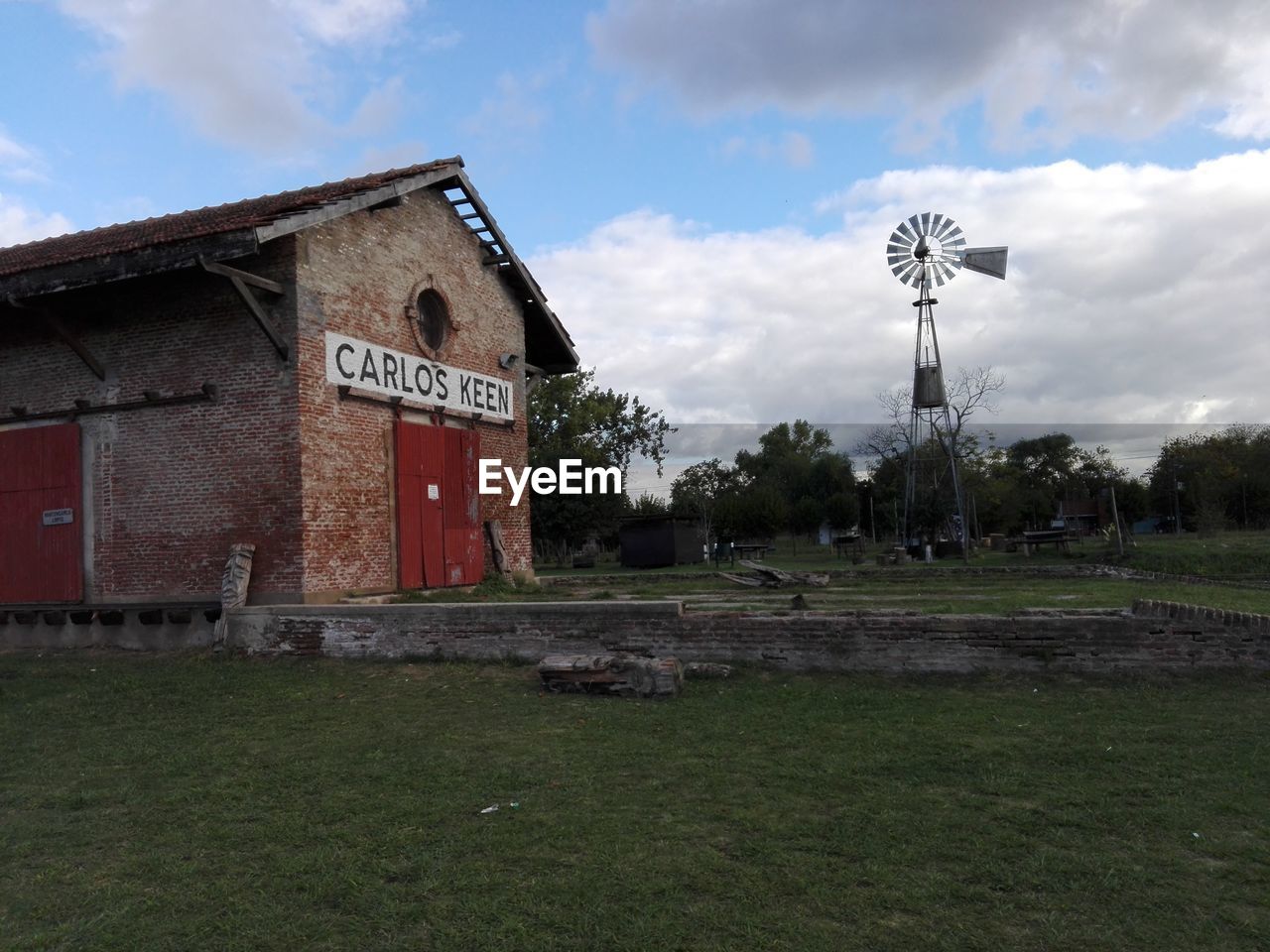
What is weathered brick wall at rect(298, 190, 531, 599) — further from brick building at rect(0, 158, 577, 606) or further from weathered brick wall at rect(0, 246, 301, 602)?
weathered brick wall at rect(0, 246, 301, 602)

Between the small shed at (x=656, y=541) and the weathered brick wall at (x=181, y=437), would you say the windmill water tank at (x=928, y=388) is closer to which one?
the small shed at (x=656, y=541)

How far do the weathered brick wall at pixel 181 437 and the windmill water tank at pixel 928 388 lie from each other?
21.9 m

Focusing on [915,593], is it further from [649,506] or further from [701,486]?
[701,486]

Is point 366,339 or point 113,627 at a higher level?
point 366,339

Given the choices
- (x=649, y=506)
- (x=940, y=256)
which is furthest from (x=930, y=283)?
(x=649, y=506)

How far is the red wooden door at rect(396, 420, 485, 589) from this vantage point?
1348 cm

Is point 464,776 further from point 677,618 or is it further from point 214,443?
point 214,443

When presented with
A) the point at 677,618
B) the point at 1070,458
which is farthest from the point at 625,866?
the point at 1070,458

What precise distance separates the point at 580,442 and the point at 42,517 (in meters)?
30.0

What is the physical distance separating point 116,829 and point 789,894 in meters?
3.61

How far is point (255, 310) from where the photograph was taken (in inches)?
436

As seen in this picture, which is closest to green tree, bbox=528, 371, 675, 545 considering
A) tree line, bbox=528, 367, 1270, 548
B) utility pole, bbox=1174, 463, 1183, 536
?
tree line, bbox=528, 367, 1270, 548

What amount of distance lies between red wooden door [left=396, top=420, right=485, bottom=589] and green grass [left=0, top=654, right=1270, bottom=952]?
5578mm

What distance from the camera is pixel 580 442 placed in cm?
4225
